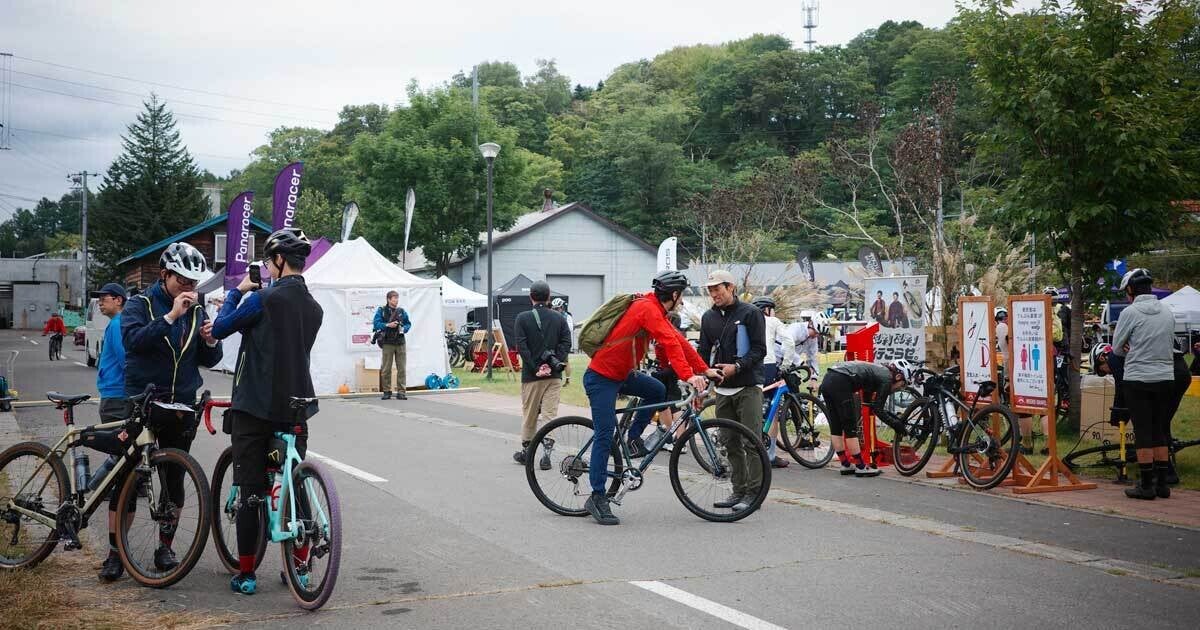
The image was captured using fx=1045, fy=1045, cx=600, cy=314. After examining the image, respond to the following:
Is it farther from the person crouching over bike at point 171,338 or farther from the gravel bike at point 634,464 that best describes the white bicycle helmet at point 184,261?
the gravel bike at point 634,464

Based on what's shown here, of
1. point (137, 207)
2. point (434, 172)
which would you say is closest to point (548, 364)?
point (434, 172)

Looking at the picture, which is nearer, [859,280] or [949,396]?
[949,396]

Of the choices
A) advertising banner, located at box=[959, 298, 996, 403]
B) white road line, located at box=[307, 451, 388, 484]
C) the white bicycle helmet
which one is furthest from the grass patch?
advertising banner, located at box=[959, 298, 996, 403]

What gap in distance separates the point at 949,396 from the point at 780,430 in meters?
2.01

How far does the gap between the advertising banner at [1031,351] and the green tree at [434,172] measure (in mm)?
36987

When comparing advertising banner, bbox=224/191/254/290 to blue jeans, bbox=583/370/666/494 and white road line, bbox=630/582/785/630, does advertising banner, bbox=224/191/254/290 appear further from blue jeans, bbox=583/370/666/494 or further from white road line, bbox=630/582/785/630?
white road line, bbox=630/582/785/630

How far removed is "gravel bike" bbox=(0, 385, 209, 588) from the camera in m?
5.93

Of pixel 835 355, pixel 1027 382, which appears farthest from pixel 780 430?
pixel 835 355

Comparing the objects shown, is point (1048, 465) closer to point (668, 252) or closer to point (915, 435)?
point (915, 435)

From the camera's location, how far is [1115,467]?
1070 centimetres

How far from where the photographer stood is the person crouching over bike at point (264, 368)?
5.62 metres

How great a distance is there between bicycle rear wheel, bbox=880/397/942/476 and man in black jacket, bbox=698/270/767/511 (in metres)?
2.35

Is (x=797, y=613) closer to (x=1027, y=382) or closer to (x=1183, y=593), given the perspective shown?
(x=1183, y=593)

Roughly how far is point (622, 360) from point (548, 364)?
11.8 ft
